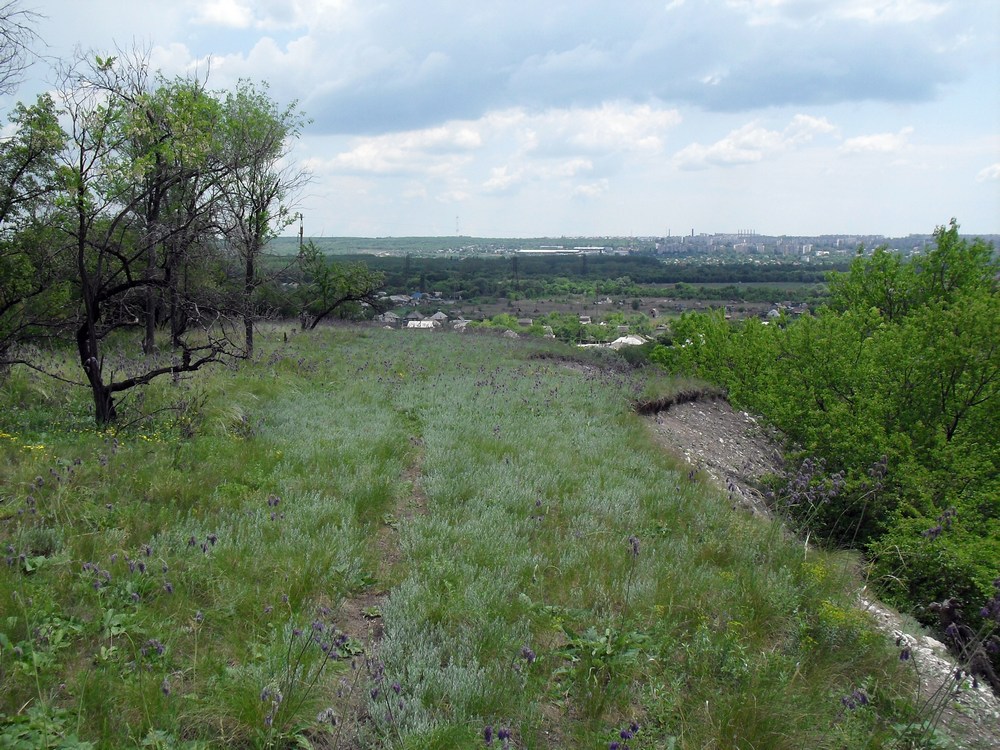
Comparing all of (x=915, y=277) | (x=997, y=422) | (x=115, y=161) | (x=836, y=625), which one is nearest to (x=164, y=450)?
(x=115, y=161)

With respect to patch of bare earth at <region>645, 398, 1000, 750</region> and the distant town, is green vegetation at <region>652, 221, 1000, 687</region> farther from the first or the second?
the distant town

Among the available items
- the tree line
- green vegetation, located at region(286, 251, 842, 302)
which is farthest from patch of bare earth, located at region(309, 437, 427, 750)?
green vegetation, located at region(286, 251, 842, 302)

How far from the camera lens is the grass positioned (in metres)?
3.09

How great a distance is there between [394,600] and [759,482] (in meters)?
8.42

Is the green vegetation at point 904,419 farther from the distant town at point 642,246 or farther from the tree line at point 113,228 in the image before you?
the distant town at point 642,246

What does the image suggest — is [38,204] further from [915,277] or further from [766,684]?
[915,277]

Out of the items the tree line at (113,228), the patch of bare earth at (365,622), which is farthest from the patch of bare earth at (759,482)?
the tree line at (113,228)

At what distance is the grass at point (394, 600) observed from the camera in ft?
10.1

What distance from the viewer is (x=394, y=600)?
426 cm

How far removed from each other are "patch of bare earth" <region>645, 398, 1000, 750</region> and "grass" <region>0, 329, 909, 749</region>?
0.36m

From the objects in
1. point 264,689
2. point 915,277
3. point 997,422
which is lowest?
point 997,422

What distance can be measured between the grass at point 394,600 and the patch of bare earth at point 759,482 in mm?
358

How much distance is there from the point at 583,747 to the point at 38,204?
11.2m

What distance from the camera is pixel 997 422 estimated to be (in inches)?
508
